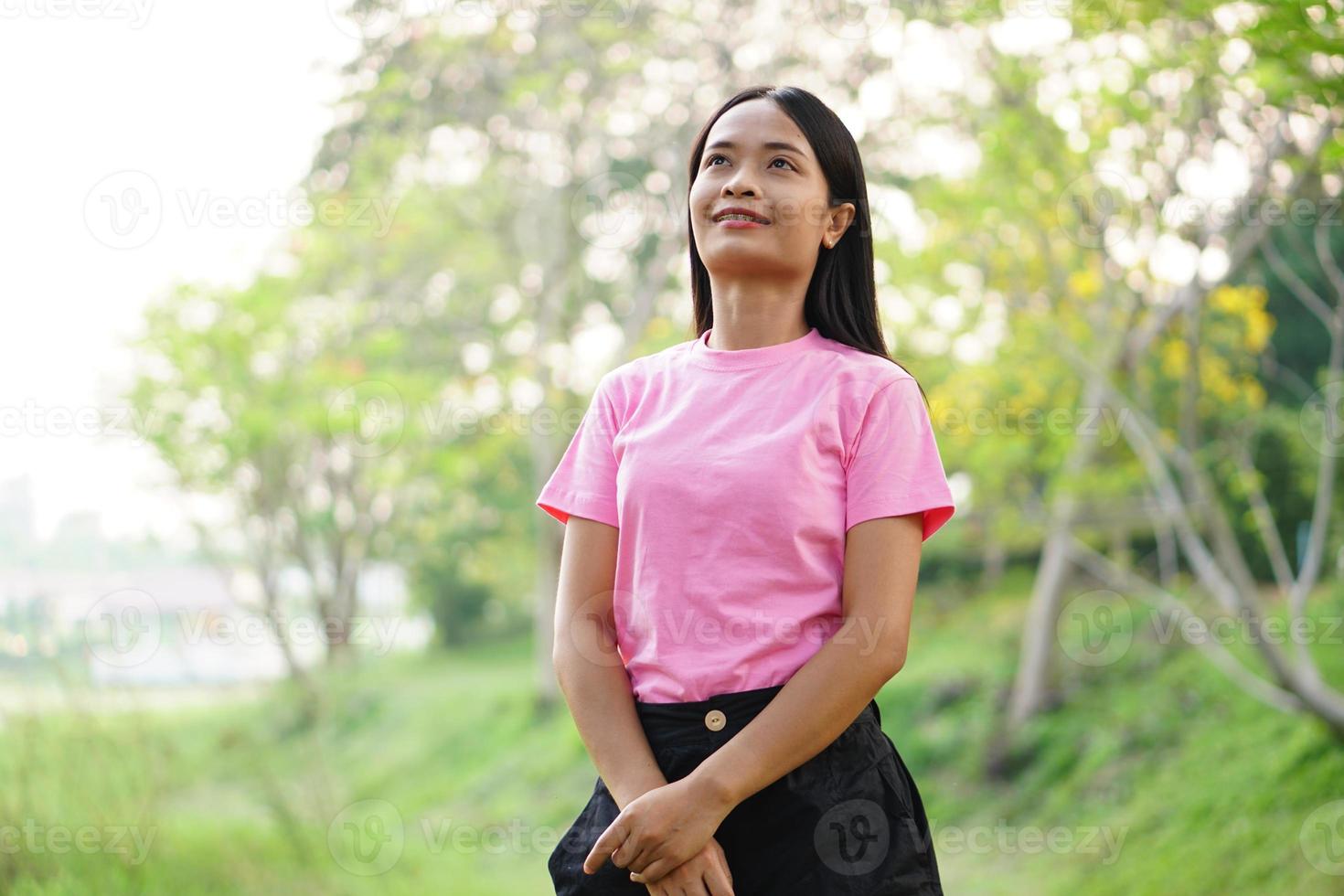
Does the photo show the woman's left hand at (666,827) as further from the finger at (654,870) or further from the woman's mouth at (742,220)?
the woman's mouth at (742,220)

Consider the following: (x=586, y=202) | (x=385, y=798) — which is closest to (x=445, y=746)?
(x=385, y=798)

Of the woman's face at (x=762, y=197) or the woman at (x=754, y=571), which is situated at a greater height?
the woman's face at (x=762, y=197)

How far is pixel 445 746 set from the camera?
9.99 metres

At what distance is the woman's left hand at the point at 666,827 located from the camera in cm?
117

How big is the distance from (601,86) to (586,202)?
827 millimetres

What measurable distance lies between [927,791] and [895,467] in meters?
5.57

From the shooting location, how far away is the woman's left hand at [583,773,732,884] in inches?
46.1

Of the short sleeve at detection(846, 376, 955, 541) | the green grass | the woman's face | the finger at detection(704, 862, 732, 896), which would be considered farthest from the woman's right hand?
the green grass

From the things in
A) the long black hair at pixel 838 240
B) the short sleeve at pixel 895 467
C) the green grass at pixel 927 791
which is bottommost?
the green grass at pixel 927 791

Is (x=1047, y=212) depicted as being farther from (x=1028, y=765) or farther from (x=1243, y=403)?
(x=1028, y=765)

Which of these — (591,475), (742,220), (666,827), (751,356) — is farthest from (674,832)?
(742,220)

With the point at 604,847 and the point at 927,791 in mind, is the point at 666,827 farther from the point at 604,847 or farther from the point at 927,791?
the point at 927,791

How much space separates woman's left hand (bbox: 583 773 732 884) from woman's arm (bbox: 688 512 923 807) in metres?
0.01

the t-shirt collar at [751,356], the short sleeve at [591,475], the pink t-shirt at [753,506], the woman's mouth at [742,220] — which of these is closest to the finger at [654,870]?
the pink t-shirt at [753,506]
